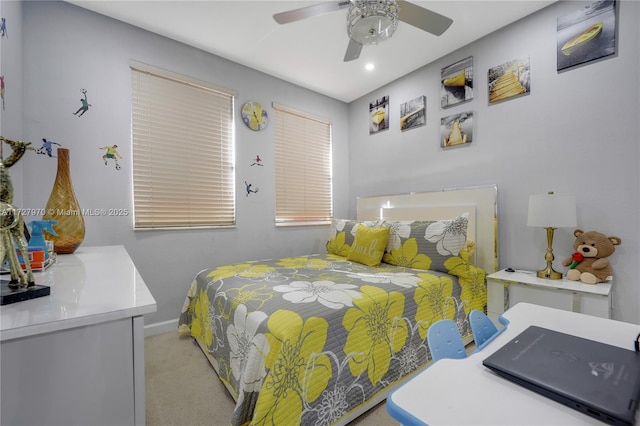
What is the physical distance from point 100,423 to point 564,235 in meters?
2.74

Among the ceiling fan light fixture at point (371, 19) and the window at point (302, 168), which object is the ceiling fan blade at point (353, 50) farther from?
the window at point (302, 168)

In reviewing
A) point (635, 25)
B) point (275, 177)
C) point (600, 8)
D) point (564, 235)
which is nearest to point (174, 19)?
point (275, 177)

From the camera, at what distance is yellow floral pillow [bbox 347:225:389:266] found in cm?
236

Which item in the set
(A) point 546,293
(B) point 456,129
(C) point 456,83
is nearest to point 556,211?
(A) point 546,293

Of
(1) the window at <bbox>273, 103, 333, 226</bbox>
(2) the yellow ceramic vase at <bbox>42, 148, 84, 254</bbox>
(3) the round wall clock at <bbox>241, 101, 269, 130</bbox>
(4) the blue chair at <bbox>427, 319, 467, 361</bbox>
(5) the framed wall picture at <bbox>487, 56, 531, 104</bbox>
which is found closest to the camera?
(4) the blue chair at <bbox>427, 319, 467, 361</bbox>

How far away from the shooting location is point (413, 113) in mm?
2943

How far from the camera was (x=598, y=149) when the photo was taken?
1.86 meters

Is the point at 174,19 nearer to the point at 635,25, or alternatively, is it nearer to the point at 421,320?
the point at 421,320

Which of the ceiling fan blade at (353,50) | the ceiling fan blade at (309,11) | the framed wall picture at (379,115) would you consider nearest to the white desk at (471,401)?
the ceiling fan blade at (309,11)

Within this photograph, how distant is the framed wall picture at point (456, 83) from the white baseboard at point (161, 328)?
3314mm

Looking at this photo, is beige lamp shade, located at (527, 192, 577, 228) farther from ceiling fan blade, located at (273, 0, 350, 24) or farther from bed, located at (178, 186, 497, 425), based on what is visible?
ceiling fan blade, located at (273, 0, 350, 24)

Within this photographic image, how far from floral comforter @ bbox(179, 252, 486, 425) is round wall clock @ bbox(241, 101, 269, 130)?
1.55 metres

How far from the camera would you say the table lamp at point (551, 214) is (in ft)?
5.85

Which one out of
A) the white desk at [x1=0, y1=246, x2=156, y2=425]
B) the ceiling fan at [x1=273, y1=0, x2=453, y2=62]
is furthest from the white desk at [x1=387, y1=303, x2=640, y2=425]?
the ceiling fan at [x1=273, y1=0, x2=453, y2=62]
